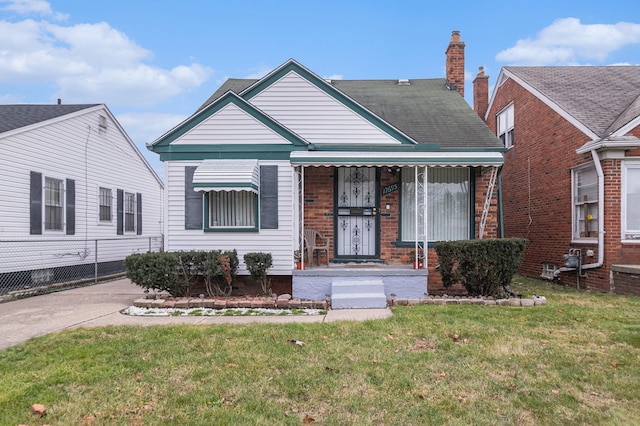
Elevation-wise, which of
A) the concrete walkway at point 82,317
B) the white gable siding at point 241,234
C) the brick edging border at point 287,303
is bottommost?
the concrete walkway at point 82,317

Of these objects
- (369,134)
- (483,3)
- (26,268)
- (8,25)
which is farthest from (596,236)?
(8,25)

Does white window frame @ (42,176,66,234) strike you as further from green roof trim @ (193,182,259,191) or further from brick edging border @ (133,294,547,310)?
green roof trim @ (193,182,259,191)

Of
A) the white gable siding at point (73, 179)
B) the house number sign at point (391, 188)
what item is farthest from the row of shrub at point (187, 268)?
the white gable siding at point (73, 179)

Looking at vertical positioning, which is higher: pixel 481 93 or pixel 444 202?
pixel 481 93

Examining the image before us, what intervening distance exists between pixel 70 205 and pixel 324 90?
25.9 feet

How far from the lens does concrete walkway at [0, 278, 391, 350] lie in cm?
609

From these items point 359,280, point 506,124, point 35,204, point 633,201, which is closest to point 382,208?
point 359,280

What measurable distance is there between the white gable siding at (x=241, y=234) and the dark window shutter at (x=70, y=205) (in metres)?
4.94

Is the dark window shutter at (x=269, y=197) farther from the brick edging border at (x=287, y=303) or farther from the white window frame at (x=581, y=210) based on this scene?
the white window frame at (x=581, y=210)

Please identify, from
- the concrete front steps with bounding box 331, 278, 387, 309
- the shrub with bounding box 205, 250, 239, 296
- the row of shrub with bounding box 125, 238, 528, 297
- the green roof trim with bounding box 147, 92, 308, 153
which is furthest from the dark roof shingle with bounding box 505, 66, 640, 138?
the shrub with bounding box 205, 250, 239, 296

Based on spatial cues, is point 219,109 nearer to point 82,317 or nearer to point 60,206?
point 82,317

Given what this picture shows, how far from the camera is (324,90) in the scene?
31.9ft

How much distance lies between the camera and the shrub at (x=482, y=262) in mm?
7781

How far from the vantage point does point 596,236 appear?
9711mm
